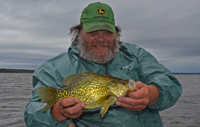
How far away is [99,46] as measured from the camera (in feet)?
13.7

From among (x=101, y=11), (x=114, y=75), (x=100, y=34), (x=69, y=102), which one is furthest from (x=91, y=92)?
(x=101, y=11)

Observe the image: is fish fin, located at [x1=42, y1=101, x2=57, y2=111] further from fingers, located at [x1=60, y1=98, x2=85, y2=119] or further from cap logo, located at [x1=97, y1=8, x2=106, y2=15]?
cap logo, located at [x1=97, y1=8, x2=106, y2=15]

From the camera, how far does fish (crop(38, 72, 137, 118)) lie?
295 cm

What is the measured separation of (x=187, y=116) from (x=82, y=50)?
378 inches

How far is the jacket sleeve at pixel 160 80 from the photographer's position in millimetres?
3492

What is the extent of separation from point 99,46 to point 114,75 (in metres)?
0.78

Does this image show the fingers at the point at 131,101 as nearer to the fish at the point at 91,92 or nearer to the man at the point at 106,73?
the man at the point at 106,73

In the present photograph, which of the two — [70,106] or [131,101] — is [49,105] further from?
[131,101]

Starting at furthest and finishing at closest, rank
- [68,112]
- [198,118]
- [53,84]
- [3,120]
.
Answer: [198,118]
[3,120]
[53,84]
[68,112]

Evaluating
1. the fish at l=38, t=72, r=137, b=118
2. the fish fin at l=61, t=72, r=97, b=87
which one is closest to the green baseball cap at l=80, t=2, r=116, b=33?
the fish fin at l=61, t=72, r=97, b=87

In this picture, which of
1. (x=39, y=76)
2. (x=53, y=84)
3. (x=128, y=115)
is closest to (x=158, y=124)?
(x=128, y=115)

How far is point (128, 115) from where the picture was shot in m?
3.68

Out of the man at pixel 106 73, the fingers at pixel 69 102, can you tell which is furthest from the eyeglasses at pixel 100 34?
the fingers at pixel 69 102

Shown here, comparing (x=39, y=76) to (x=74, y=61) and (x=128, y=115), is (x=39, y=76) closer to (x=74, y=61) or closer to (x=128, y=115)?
(x=74, y=61)
